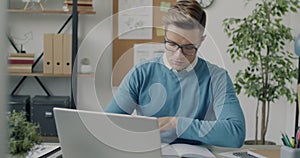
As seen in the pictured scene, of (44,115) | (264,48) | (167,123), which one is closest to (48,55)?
(44,115)

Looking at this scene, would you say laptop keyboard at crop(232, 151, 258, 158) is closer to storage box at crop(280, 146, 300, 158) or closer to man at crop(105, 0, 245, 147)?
man at crop(105, 0, 245, 147)

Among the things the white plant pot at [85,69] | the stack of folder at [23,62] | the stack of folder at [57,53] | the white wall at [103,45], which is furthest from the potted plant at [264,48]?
the stack of folder at [23,62]

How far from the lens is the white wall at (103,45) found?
436cm

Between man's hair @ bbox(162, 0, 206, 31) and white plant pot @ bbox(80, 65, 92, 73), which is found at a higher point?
man's hair @ bbox(162, 0, 206, 31)

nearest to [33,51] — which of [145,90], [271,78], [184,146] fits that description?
[271,78]

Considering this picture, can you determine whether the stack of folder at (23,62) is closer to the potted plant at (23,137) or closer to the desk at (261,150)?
the desk at (261,150)

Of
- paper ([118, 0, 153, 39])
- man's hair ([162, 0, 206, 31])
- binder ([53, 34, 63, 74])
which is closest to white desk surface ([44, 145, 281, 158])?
man's hair ([162, 0, 206, 31])

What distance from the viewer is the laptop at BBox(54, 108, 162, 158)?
1.07 metres

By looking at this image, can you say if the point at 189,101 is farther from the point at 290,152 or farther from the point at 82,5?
the point at 82,5

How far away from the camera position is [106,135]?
3.67 feet

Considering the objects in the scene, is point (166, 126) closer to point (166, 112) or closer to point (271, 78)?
point (166, 112)

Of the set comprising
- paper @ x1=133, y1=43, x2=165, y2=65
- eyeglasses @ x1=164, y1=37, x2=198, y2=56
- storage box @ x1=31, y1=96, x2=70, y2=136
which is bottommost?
storage box @ x1=31, y1=96, x2=70, y2=136

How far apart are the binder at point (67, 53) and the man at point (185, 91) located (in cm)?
246

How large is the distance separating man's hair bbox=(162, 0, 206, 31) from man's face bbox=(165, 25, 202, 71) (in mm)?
19
